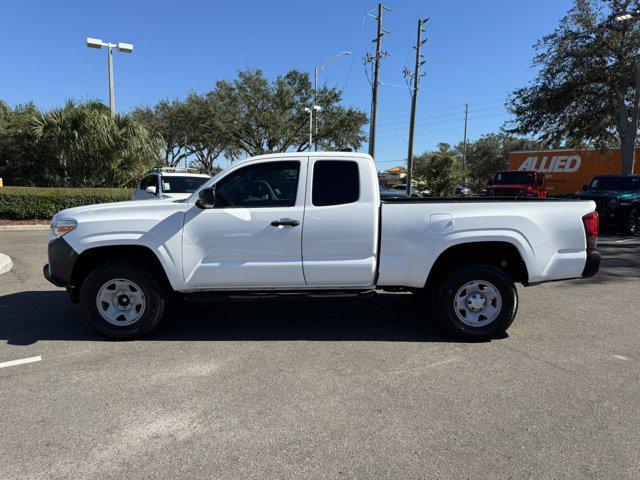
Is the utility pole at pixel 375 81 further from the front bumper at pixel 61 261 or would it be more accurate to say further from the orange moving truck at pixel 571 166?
→ the front bumper at pixel 61 261

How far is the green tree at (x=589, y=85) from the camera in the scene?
64.2 ft

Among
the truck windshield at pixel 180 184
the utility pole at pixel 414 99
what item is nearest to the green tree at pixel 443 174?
the utility pole at pixel 414 99

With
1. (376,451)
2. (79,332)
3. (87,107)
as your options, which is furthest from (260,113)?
(376,451)

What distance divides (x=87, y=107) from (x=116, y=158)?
263 centimetres

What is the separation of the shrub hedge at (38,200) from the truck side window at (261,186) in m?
13.2

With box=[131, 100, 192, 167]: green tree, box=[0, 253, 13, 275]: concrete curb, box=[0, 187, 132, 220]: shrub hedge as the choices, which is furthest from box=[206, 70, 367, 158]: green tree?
box=[0, 253, 13, 275]: concrete curb

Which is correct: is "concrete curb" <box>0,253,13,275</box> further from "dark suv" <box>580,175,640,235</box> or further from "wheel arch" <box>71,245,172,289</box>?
"dark suv" <box>580,175,640,235</box>

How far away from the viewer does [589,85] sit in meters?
20.9

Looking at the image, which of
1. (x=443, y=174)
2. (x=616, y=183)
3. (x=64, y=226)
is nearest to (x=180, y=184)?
(x=64, y=226)

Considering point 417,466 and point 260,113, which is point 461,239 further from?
point 260,113

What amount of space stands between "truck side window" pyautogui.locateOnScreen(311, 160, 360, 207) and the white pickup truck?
11 millimetres

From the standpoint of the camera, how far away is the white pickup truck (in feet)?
15.0

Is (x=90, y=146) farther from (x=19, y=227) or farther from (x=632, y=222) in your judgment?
(x=632, y=222)

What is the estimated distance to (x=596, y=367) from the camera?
13.6 ft
